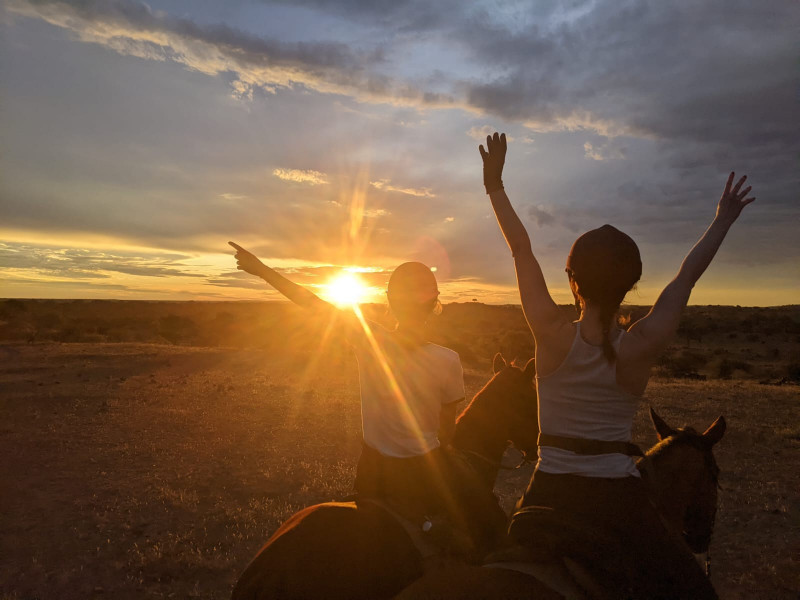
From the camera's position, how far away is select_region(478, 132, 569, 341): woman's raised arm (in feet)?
7.23

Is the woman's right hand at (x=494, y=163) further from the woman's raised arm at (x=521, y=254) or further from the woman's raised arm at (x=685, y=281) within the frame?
the woman's raised arm at (x=685, y=281)

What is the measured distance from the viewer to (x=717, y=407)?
1453 cm

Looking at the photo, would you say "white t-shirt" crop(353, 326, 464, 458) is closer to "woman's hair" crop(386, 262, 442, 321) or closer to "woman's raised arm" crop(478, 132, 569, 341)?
"woman's hair" crop(386, 262, 442, 321)

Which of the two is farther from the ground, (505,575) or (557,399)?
Result: (557,399)

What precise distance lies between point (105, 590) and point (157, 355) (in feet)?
59.3

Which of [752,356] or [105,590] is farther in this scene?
[752,356]

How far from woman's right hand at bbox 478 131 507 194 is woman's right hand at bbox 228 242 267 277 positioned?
159cm

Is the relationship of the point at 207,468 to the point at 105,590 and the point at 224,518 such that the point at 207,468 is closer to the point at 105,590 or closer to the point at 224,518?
the point at 224,518

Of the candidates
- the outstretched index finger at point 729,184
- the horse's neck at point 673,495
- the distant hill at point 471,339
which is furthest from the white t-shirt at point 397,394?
the distant hill at point 471,339

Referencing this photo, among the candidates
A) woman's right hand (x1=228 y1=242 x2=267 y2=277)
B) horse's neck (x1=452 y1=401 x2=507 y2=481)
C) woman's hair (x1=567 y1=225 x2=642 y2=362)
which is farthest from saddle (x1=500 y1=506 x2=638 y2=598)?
woman's right hand (x1=228 y1=242 x2=267 y2=277)

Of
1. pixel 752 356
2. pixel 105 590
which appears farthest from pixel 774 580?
pixel 752 356

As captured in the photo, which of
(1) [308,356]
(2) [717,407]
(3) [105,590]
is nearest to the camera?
(3) [105,590]

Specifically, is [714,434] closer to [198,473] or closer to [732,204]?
[732,204]

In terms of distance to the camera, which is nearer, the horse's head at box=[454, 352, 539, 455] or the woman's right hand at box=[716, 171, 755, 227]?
the woman's right hand at box=[716, 171, 755, 227]
